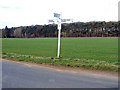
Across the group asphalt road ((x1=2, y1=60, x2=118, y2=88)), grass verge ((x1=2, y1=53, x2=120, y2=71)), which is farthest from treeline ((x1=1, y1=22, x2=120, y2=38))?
asphalt road ((x1=2, y1=60, x2=118, y2=88))

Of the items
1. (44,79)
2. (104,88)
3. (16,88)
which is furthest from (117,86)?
(16,88)

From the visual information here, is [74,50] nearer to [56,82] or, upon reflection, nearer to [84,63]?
[84,63]

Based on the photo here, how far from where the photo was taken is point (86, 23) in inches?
3971

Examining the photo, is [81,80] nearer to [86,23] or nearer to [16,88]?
[16,88]

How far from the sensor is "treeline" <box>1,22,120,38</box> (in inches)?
3541

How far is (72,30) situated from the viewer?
9875 centimetres

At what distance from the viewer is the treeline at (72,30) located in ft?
295

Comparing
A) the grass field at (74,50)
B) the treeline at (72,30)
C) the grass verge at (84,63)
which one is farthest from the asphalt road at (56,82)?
the treeline at (72,30)

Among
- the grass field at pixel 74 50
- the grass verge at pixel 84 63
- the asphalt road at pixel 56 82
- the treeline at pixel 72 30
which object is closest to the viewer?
the asphalt road at pixel 56 82

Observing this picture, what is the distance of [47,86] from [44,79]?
0.87 metres

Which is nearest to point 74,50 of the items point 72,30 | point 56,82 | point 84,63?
point 84,63

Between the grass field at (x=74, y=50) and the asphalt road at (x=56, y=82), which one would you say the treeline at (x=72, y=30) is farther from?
the asphalt road at (x=56, y=82)

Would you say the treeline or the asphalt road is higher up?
the treeline

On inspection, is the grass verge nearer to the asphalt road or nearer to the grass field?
the grass field
